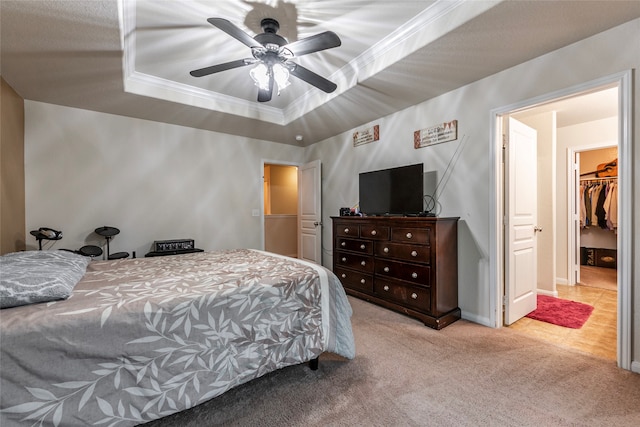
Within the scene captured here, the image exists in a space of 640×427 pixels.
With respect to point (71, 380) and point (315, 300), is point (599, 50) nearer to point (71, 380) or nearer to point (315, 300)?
point (315, 300)

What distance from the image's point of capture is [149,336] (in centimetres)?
124

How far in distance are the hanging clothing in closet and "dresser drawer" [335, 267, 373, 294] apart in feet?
16.3

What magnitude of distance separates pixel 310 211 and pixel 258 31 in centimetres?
303

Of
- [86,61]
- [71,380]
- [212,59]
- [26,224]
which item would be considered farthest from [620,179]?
[26,224]

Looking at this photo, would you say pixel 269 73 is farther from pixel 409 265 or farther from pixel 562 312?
pixel 562 312

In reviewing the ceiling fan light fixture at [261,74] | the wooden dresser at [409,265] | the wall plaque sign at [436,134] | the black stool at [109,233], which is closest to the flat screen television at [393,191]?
the wooden dresser at [409,265]

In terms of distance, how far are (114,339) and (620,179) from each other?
3.20 meters

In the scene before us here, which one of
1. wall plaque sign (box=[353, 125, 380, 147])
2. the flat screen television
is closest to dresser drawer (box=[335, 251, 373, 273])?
the flat screen television

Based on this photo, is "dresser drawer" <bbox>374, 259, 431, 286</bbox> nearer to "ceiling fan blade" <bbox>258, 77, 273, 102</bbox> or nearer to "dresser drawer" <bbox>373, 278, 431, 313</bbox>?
"dresser drawer" <bbox>373, 278, 431, 313</bbox>

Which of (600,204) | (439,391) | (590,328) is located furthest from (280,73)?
(600,204)

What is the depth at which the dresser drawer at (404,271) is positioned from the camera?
8.73ft

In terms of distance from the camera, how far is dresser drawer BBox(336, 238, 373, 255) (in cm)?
324

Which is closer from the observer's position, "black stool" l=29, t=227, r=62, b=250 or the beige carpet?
the beige carpet

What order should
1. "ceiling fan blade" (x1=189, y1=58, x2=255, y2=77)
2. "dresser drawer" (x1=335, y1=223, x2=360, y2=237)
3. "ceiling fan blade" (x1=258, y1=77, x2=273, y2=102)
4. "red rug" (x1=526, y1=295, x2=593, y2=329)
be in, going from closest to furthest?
"ceiling fan blade" (x1=189, y1=58, x2=255, y2=77)
"ceiling fan blade" (x1=258, y1=77, x2=273, y2=102)
"red rug" (x1=526, y1=295, x2=593, y2=329)
"dresser drawer" (x1=335, y1=223, x2=360, y2=237)
